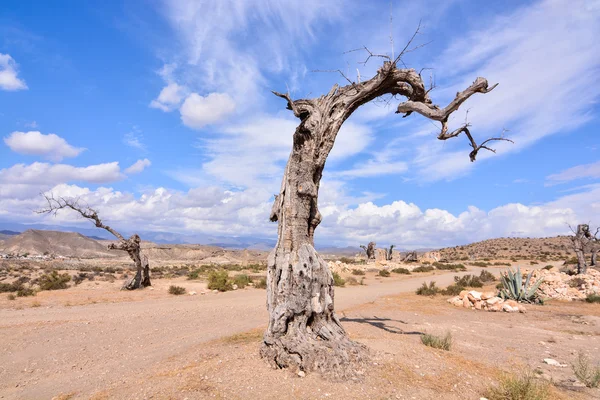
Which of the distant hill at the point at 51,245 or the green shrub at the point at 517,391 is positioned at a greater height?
the distant hill at the point at 51,245

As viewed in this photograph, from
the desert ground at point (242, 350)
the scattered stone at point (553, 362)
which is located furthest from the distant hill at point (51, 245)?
the scattered stone at point (553, 362)

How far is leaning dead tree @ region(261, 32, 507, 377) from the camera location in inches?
207

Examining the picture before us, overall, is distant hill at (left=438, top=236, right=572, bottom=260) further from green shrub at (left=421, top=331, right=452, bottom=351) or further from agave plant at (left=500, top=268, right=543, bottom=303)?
green shrub at (left=421, top=331, right=452, bottom=351)

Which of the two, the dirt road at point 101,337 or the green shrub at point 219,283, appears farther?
the green shrub at point 219,283

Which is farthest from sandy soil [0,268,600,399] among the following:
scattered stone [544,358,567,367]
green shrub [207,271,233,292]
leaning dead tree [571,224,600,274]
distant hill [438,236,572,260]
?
distant hill [438,236,572,260]

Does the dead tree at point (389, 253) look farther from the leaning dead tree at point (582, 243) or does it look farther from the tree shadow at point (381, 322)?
the tree shadow at point (381, 322)

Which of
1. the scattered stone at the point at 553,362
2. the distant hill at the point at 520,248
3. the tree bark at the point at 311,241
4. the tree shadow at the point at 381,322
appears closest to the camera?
the tree bark at the point at 311,241

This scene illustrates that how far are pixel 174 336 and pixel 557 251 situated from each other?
7694cm

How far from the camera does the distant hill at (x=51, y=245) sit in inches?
3034

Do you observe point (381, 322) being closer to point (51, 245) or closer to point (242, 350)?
point (242, 350)

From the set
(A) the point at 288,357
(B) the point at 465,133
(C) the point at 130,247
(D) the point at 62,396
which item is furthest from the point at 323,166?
(C) the point at 130,247

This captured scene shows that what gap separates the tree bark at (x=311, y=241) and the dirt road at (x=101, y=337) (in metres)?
2.58

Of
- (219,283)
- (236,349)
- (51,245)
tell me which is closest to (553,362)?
(236,349)

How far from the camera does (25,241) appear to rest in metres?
81.1
